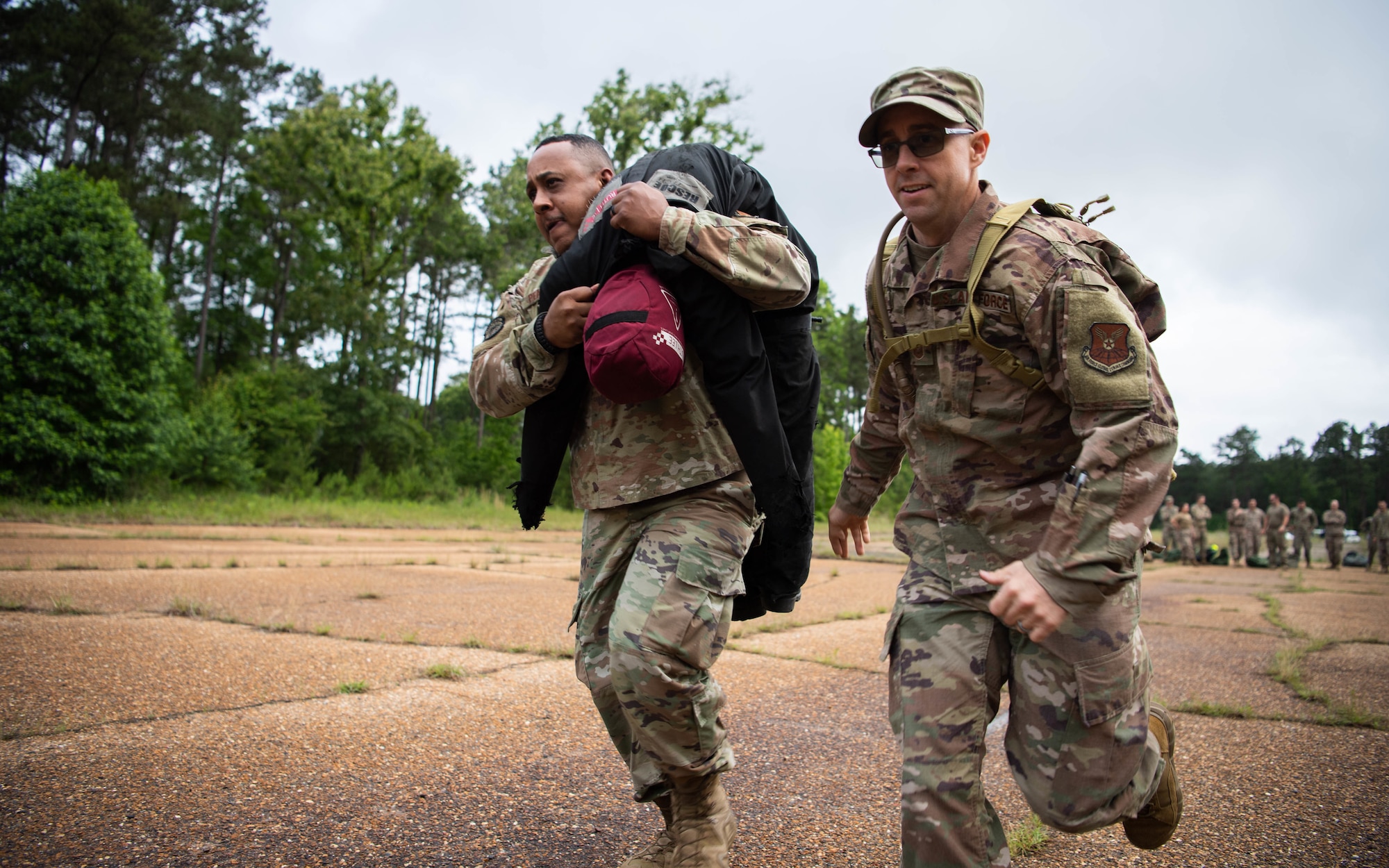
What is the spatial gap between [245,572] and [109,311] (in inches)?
498

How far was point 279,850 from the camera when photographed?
2.47 metres

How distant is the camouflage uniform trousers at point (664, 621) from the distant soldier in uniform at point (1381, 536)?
29627 millimetres

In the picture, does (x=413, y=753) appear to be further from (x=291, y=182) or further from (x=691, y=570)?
(x=291, y=182)

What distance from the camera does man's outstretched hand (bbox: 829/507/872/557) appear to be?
273 centimetres

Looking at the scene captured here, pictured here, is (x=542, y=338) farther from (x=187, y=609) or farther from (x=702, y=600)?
(x=187, y=609)

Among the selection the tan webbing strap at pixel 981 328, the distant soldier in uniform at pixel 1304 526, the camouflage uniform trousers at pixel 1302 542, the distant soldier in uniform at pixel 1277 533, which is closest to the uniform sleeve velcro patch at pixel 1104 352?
the tan webbing strap at pixel 981 328

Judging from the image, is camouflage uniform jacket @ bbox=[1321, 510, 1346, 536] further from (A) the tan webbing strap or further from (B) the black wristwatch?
(B) the black wristwatch

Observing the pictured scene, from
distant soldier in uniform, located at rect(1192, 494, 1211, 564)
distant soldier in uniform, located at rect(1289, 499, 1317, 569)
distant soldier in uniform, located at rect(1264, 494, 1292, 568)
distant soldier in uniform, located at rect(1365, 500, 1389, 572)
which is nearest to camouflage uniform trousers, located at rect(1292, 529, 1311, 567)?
distant soldier in uniform, located at rect(1289, 499, 1317, 569)

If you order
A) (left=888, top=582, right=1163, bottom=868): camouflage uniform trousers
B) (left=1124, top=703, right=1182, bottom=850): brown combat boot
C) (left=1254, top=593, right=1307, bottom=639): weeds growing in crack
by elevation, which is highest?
(left=888, top=582, right=1163, bottom=868): camouflage uniform trousers

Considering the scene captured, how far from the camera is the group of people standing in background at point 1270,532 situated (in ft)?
83.8

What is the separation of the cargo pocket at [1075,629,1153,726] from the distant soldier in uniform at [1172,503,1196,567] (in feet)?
86.8

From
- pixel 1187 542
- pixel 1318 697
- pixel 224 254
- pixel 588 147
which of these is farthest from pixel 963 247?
pixel 224 254

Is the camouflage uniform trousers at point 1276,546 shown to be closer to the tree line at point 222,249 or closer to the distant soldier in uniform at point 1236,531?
the distant soldier in uniform at point 1236,531

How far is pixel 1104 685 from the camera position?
196cm
